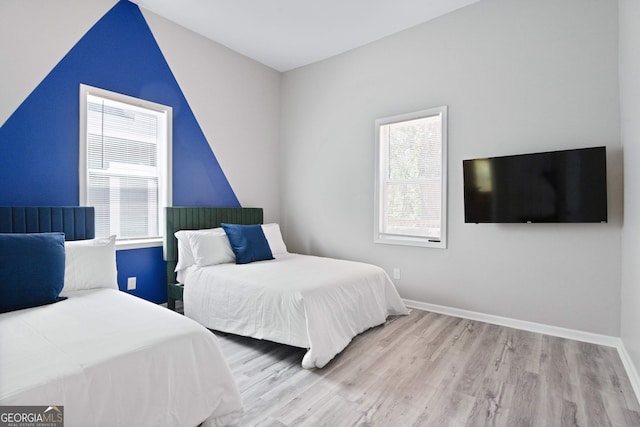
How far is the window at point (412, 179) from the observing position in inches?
138

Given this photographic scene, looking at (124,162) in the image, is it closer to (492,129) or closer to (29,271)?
(29,271)

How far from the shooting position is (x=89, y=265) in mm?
2348

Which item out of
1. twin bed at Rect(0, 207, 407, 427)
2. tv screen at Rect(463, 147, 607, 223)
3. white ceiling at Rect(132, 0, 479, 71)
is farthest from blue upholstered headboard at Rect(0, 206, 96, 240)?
tv screen at Rect(463, 147, 607, 223)

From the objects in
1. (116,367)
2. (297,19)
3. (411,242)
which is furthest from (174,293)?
(297,19)

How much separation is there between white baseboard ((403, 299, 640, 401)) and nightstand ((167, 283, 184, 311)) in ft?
8.25

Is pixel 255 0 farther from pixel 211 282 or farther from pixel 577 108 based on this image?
pixel 577 108

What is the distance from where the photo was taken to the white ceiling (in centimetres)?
319

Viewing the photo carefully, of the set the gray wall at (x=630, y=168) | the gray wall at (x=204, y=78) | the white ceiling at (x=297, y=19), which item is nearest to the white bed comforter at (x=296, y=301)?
the gray wall at (x=204, y=78)

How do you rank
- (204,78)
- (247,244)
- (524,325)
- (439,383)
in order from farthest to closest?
(204,78) → (247,244) → (524,325) → (439,383)

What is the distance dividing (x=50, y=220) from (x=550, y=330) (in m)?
4.32

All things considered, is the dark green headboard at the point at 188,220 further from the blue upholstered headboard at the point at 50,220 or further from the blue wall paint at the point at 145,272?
the blue upholstered headboard at the point at 50,220

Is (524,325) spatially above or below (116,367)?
below

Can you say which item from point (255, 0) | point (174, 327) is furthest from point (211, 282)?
point (255, 0)

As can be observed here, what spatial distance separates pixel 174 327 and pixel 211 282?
53.8 inches
